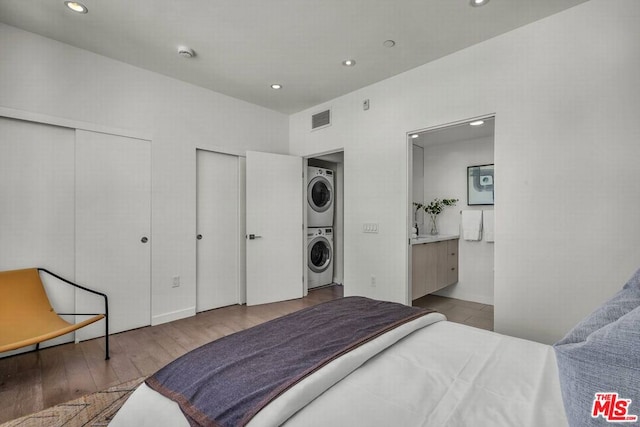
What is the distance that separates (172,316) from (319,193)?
2.65 meters

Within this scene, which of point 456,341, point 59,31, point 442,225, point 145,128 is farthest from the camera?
point 442,225

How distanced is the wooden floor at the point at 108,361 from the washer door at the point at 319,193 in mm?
1733

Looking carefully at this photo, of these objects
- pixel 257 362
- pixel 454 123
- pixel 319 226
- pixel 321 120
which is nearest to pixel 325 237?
pixel 319 226

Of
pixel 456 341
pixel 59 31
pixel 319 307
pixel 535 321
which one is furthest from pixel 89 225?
pixel 535 321

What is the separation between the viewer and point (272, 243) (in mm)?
3945

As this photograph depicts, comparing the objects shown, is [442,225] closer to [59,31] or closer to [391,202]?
[391,202]

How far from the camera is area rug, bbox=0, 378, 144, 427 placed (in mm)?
1588

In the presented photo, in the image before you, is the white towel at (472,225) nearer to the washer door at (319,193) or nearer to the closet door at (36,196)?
the washer door at (319,193)

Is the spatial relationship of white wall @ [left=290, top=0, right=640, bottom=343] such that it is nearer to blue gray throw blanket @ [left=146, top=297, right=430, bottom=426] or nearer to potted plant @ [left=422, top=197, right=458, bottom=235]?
blue gray throw blanket @ [left=146, top=297, right=430, bottom=426]

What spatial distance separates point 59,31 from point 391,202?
3382 millimetres

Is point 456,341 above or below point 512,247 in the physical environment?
below

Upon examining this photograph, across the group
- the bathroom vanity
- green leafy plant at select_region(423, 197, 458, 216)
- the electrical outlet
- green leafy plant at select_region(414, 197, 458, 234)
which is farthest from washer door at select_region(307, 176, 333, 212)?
the bathroom vanity

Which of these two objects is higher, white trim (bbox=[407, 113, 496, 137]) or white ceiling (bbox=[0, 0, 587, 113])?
white ceiling (bbox=[0, 0, 587, 113])

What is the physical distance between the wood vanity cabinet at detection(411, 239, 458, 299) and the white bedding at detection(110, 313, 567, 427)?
202 centimetres
